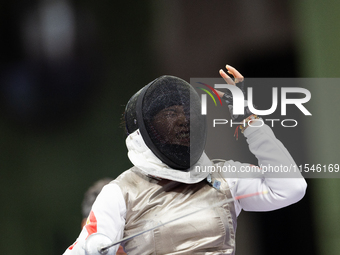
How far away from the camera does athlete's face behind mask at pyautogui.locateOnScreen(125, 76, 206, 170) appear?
45.4 inches

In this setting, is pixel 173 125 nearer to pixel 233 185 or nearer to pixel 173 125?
pixel 173 125

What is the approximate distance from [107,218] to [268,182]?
0.47m

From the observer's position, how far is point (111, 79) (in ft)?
7.90

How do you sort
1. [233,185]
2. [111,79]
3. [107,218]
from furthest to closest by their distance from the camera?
[111,79], [233,185], [107,218]

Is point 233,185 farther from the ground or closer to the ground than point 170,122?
closer to the ground

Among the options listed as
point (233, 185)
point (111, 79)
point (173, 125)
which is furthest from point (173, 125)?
point (111, 79)

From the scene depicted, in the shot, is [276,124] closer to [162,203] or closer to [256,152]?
[256,152]

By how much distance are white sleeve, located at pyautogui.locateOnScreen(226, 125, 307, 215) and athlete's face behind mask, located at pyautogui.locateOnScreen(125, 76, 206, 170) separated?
154 mm

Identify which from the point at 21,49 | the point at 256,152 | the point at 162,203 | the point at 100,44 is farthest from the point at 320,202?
the point at 21,49

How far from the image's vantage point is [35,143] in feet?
8.18

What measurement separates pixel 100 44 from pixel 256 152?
1.49 meters

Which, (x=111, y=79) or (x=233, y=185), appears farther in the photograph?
(x=111, y=79)

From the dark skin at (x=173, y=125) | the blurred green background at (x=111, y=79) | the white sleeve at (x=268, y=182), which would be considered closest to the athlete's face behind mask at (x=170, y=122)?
the dark skin at (x=173, y=125)

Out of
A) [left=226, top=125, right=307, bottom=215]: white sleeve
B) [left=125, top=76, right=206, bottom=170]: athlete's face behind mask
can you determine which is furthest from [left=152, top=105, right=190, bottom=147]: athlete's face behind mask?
[left=226, top=125, right=307, bottom=215]: white sleeve
